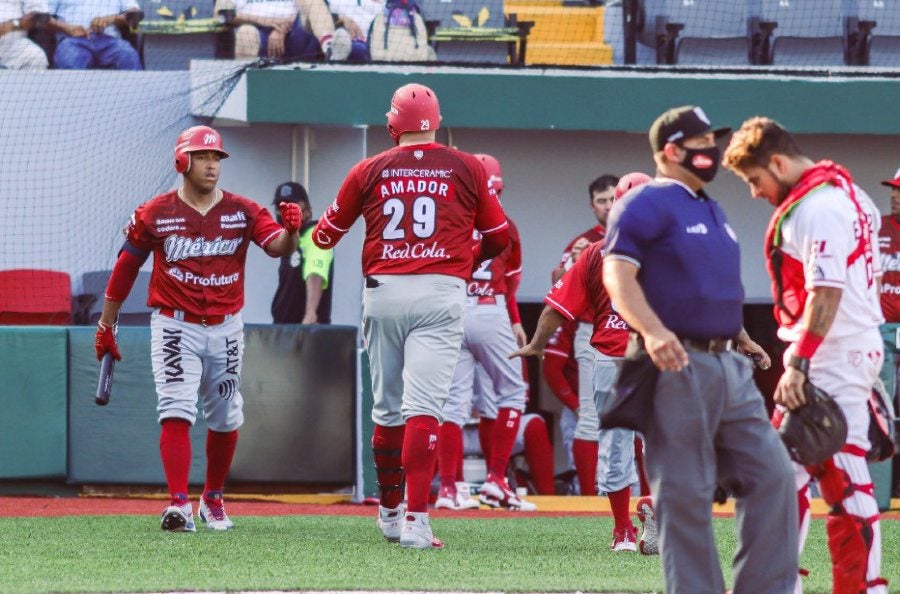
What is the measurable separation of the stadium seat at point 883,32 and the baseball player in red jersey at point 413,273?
7036 millimetres

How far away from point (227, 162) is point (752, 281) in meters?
4.53

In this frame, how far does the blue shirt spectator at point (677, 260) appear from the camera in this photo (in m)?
4.67

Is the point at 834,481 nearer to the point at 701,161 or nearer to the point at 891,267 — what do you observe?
the point at 701,161

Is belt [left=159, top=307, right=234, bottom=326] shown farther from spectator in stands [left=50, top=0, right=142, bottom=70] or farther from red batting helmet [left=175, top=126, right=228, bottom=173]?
spectator in stands [left=50, top=0, right=142, bottom=70]

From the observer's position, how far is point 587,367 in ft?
33.3

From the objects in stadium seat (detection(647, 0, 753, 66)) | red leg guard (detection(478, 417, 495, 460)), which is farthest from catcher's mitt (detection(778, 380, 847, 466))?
stadium seat (detection(647, 0, 753, 66))

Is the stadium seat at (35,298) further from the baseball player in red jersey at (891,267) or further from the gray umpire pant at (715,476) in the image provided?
the gray umpire pant at (715,476)

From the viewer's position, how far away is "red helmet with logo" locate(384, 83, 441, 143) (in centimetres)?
697

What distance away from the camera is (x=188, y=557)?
6.45 m

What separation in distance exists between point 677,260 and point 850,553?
4.14ft

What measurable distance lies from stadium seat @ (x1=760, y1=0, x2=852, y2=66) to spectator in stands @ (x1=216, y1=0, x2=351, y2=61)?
12.5ft

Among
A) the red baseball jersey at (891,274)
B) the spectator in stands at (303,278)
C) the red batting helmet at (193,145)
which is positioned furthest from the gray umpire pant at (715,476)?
the red baseball jersey at (891,274)

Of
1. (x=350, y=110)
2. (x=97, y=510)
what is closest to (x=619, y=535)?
(x=97, y=510)

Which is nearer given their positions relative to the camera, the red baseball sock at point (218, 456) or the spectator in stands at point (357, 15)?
the red baseball sock at point (218, 456)
